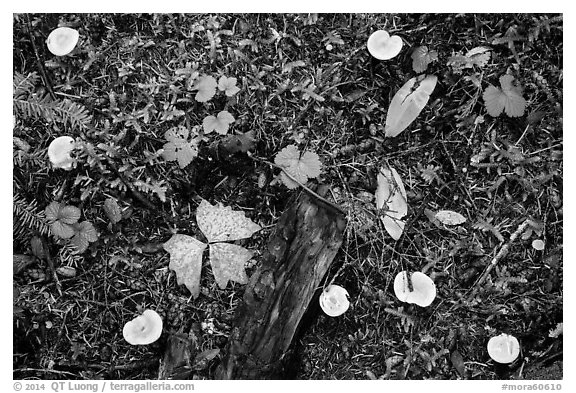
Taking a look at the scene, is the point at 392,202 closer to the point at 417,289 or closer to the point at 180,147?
the point at 417,289

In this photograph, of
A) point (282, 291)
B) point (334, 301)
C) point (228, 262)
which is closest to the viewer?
point (282, 291)

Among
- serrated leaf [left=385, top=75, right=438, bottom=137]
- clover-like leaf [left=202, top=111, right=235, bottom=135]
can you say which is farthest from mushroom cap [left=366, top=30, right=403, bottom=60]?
clover-like leaf [left=202, top=111, right=235, bottom=135]

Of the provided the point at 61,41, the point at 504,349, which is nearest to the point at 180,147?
the point at 61,41

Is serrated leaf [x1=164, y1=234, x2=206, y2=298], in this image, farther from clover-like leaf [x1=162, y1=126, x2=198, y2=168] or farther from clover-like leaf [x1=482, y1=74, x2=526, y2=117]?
clover-like leaf [x1=482, y1=74, x2=526, y2=117]

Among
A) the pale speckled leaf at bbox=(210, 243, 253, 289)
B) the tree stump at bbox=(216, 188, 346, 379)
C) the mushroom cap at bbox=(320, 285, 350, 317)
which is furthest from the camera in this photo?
the pale speckled leaf at bbox=(210, 243, 253, 289)

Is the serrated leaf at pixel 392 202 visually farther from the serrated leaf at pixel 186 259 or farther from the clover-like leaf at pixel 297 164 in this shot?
the serrated leaf at pixel 186 259

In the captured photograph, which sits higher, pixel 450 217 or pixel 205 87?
pixel 205 87

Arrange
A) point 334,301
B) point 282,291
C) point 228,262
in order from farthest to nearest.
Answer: point 228,262 < point 334,301 < point 282,291

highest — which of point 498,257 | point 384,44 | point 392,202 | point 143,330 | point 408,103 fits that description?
point 384,44

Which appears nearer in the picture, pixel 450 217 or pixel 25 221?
pixel 25 221
